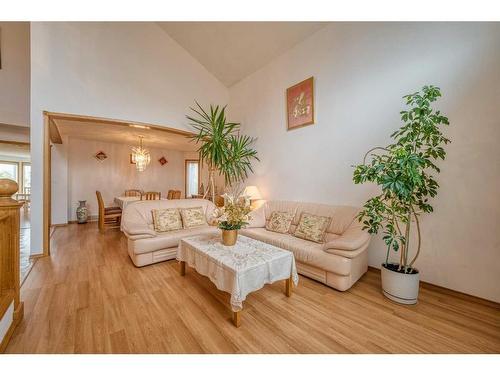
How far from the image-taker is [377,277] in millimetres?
2469

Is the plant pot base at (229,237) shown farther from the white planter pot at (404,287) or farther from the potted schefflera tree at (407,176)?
the white planter pot at (404,287)

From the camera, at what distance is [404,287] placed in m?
1.91

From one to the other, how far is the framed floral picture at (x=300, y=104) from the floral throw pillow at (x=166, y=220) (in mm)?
2502

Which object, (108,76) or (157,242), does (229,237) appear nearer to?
(157,242)

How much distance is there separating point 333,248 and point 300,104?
2.45 meters

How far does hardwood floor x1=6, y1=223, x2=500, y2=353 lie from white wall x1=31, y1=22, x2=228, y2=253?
6.33ft

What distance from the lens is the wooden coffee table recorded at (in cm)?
158

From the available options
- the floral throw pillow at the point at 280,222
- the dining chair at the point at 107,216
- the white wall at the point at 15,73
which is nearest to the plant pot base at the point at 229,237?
the floral throw pillow at the point at 280,222

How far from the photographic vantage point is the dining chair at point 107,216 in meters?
4.43

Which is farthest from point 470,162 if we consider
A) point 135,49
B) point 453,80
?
point 135,49

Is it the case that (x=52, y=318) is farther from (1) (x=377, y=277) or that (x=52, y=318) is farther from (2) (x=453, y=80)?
(2) (x=453, y=80)

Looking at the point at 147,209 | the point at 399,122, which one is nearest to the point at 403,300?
the point at 399,122

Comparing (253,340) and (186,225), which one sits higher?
(186,225)
